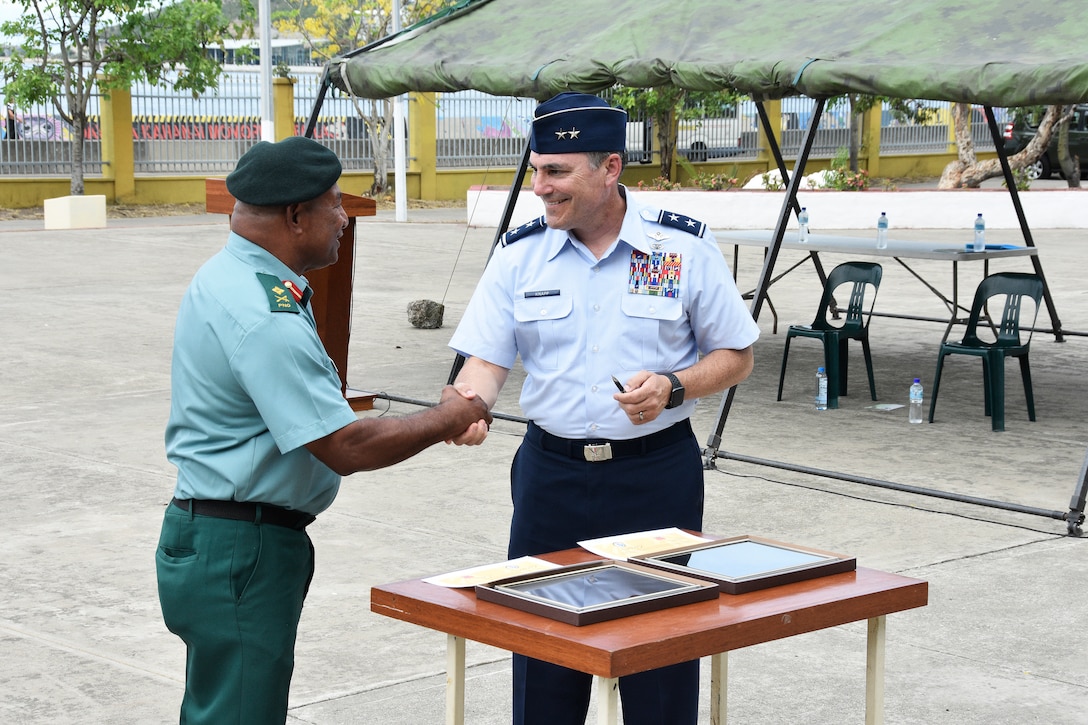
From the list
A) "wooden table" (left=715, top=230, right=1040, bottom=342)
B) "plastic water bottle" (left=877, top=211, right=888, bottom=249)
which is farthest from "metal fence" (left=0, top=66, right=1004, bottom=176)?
"plastic water bottle" (left=877, top=211, right=888, bottom=249)

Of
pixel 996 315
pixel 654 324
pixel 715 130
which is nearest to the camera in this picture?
pixel 654 324

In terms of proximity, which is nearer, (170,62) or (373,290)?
(373,290)

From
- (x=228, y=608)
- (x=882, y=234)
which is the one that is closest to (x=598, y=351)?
(x=228, y=608)

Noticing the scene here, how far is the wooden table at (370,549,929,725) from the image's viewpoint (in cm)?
277

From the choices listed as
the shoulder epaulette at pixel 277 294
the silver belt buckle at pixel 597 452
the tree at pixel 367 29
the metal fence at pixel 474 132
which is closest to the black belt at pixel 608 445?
the silver belt buckle at pixel 597 452

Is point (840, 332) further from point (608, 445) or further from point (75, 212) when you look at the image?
point (75, 212)

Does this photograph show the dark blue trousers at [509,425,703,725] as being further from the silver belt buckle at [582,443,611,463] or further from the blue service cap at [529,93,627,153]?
the blue service cap at [529,93,627,153]

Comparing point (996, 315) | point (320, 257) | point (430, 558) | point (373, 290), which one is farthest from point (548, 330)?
point (373, 290)

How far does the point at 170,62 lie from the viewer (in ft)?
83.1

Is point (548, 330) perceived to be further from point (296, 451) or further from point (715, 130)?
point (715, 130)

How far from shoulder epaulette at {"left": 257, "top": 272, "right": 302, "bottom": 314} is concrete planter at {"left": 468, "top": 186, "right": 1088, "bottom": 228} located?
68.7ft

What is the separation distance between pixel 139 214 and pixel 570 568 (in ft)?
78.6

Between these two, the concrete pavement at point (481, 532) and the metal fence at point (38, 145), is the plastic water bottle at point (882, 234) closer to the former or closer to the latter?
the concrete pavement at point (481, 532)

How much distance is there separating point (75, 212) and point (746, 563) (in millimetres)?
21571
